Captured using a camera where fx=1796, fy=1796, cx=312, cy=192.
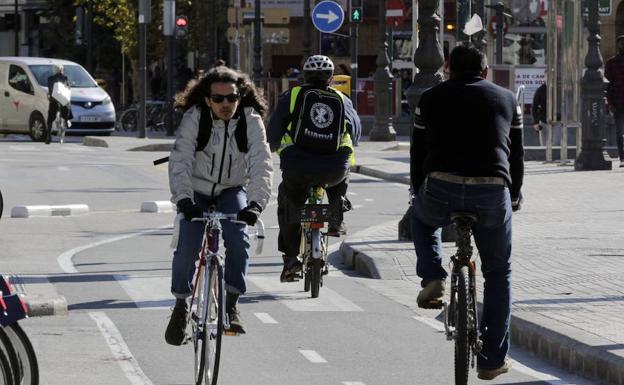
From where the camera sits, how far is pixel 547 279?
1266 centimetres

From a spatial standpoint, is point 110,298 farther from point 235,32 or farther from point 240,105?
point 235,32

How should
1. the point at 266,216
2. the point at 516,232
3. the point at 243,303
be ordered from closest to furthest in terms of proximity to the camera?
1. the point at 243,303
2. the point at 516,232
3. the point at 266,216

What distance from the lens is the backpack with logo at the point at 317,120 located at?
1269 centimetres

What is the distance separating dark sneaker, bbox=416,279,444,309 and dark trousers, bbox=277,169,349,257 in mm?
4236

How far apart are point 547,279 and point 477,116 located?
4569mm

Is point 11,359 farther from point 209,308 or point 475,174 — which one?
point 475,174

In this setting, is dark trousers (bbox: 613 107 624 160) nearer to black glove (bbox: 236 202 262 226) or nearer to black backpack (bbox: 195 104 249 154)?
black backpack (bbox: 195 104 249 154)

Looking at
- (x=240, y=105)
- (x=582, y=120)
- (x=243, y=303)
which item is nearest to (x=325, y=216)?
(x=243, y=303)

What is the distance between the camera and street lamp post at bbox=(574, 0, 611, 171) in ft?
89.0

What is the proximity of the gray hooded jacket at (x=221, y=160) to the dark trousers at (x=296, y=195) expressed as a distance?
12.6 ft

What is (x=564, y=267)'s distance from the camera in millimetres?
13445

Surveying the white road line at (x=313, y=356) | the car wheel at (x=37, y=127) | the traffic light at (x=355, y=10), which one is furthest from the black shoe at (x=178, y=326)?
the car wheel at (x=37, y=127)

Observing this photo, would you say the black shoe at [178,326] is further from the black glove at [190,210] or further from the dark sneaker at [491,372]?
the dark sneaker at [491,372]

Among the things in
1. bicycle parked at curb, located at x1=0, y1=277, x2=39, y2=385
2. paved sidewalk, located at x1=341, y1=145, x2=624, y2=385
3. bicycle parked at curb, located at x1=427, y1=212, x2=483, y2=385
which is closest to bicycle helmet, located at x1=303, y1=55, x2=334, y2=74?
paved sidewalk, located at x1=341, y1=145, x2=624, y2=385
